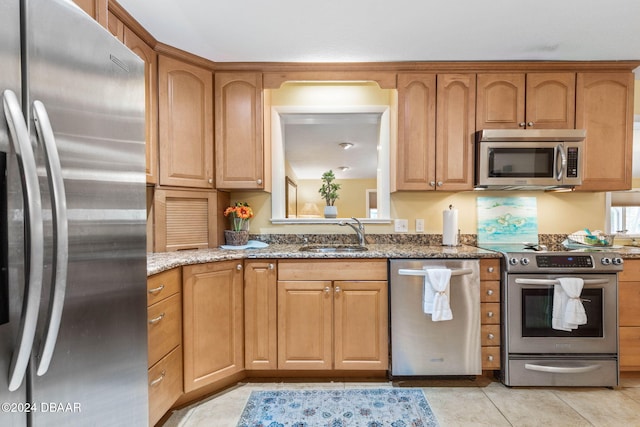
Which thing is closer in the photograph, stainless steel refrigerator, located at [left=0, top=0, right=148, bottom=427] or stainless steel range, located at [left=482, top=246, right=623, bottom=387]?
stainless steel refrigerator, located at [left=0, top=0, right=148, bottom=427]

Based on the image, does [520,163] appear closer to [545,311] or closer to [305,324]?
[545,311]

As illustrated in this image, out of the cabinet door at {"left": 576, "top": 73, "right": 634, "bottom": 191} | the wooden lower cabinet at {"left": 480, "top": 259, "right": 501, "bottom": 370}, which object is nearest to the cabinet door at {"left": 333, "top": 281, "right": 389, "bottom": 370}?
the wooden lower cabinet at {"left": 480, "top": 259, "right": 501, "bottom": 370}

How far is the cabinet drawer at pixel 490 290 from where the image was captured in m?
2.06

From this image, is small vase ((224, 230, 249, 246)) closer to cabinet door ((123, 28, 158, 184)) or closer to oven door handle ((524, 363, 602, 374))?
cabinet door ((123, 28, 158, 184))

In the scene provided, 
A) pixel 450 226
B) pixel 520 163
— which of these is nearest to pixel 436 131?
pixel 520 163

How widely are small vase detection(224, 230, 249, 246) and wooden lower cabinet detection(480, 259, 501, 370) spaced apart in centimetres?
175

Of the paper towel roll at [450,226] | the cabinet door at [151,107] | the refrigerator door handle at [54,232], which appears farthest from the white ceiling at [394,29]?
the refrigerator door handle at [54,232]

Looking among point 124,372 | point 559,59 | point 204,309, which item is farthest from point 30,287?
point 559,59

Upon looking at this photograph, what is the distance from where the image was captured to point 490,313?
2.06 metres

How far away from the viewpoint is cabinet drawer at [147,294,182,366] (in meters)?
1.51

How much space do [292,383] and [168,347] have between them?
0.90m

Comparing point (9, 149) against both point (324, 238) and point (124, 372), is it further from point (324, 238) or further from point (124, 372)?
point (324, 238)

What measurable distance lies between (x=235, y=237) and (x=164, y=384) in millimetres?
1071

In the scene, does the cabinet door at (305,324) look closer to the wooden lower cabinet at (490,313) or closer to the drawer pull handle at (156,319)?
the drawer pull handle at (156,319)
